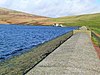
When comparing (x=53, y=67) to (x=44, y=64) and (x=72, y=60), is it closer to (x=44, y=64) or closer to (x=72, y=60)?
(x=44, y=64)

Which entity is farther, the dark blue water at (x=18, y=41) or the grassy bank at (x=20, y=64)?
the dark blue water at (x=18, y=41)

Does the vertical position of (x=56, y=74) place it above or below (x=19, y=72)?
above

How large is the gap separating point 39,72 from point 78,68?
2.35 m

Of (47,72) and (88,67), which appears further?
(88,67)

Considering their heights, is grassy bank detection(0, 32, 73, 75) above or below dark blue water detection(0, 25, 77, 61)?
above

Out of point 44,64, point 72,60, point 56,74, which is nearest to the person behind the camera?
point 56,74

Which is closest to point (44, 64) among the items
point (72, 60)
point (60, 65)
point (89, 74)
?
point (60, 65)

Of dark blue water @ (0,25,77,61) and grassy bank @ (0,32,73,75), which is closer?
grassy bank @ (0,32,73,75)

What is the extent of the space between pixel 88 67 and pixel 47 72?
2.94 metres

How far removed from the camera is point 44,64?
16688 mm

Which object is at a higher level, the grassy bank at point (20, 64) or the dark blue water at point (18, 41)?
the grassy bank at point (20, 64)

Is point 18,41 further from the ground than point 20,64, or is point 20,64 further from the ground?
point 20,64

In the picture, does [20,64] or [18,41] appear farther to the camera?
[18,41]

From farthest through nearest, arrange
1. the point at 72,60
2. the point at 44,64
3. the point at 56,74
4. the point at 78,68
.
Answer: the point at 72,60 < the point at 44,64 < the point at 78,68 < the point at 56,74
